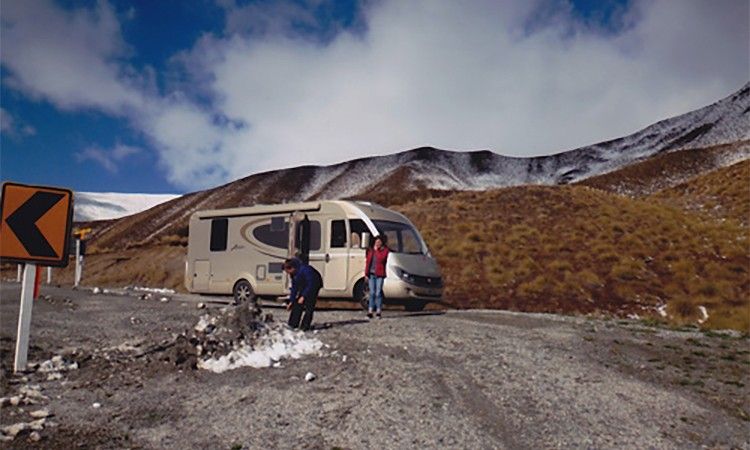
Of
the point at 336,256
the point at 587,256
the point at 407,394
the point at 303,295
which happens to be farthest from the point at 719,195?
the point at 407,394

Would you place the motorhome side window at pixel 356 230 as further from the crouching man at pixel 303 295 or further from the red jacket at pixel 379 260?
the crouching man at pixel 303 295

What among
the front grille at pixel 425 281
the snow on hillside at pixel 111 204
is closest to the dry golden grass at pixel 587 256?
the front grille at pixel 425 281

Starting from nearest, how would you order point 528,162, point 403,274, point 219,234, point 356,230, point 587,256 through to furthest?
1. point 403,274
2. point 356,230
3. point 219,234
4. point 587,256
5. point 528,162

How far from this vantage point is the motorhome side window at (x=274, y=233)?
16594 mm

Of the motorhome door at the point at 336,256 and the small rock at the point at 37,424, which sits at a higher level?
the motorhome door at the point at 336,256

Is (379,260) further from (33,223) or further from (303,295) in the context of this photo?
(33,223)

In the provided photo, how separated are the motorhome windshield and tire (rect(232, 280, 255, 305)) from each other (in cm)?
432

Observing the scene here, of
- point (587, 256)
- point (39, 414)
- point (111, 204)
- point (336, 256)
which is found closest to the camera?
point (39, 414)

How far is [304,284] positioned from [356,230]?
4746 mm

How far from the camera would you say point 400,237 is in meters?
15.9

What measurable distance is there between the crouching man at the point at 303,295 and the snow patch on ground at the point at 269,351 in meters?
1.00

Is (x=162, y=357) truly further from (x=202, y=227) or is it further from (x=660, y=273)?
(x=660, y=273)

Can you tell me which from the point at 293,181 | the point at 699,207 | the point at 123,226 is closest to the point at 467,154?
the point at 293,181

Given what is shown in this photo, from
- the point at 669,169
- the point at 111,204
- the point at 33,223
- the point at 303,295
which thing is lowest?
the point at 303,295
